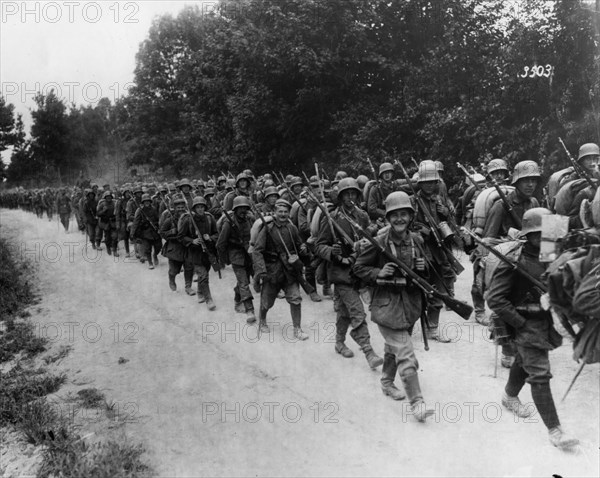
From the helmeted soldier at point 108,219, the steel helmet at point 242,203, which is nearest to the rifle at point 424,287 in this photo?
the steel helmet at point 242,203

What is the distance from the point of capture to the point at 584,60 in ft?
40.0

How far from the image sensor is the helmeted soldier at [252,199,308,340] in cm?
769

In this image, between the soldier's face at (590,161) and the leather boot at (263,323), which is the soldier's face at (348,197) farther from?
the soldier's face at (590,161)

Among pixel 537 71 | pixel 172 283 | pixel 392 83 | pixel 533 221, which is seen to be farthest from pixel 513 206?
pixel 392 83

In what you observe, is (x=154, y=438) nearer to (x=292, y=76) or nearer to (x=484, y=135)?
(x=484, y=135)

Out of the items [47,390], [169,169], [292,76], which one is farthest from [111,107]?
[47,390]

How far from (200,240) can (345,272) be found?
3992 mm

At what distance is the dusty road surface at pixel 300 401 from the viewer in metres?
4.61

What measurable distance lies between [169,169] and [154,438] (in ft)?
119

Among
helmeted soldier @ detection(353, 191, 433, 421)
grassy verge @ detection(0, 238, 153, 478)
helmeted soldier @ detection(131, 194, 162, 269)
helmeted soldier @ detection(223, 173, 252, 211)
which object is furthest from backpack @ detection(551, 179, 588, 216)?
helmeted soldier @ detection(131, 194, 162, 269)

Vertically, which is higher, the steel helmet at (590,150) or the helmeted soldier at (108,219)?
the steel helmet at (590,150)

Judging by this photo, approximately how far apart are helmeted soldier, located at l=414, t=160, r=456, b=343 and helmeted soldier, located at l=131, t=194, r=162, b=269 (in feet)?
25.8

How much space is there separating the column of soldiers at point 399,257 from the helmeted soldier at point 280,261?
1 centimetres

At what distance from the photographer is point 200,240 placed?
9852 mm
